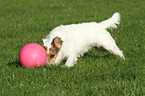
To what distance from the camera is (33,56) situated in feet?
16.1

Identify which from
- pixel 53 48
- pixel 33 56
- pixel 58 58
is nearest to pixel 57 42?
pixel 53 48

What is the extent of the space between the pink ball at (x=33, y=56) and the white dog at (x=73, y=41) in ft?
0.59

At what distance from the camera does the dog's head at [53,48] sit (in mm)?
4926

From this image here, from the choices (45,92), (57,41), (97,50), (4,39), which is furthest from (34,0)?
(45,92)

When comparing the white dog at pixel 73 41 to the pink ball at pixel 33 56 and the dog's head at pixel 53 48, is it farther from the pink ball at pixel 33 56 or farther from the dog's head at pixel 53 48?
the pink ball at pixel 33 56

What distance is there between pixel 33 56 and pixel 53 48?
0.47 metres

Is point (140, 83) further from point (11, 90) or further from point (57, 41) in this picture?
point (11, 90)

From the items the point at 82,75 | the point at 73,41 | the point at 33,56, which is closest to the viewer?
the point at 82,75

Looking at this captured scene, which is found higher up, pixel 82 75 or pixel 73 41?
pixel 73 41

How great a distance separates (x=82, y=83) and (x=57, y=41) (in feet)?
3.71

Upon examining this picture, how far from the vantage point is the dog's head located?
4.93 m

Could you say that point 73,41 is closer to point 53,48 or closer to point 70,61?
point 70,61

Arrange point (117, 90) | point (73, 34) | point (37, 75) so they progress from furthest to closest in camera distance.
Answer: point (73, 34)
point (37, 75)
point (117, 90)

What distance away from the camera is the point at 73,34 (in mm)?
5621
